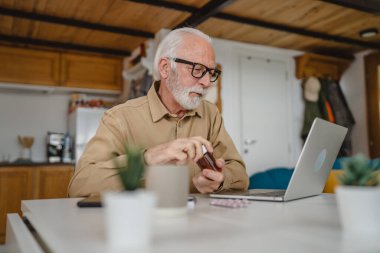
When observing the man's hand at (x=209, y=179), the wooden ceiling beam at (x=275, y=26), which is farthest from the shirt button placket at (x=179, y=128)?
the wooden ceiling beam at (x=275, y=26)

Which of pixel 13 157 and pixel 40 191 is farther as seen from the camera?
pixel 13 157

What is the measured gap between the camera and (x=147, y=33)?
140 inches

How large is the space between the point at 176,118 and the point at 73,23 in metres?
2.22

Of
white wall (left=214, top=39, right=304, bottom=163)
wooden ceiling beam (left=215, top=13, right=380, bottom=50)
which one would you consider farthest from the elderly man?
white wall (left=214, top=39, right=304, bottom=163)

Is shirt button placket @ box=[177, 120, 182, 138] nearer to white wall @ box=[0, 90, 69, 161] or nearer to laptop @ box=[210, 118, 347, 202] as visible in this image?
laptop @ box=[210, 118, 347, 202]

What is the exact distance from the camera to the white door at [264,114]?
3.91 meters

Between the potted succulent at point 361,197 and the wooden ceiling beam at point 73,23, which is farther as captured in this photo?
the wooden ceiling beam at point 73,23

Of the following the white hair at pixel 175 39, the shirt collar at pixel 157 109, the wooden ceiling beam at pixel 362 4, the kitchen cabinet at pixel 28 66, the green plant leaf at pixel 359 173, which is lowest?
the green plant leaf at pixel 359 173

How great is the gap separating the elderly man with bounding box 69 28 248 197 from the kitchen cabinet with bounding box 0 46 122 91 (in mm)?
2693

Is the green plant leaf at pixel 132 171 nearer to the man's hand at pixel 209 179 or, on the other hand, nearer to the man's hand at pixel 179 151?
the man's hand at pixel 179 151

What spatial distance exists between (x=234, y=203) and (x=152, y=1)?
230 cm

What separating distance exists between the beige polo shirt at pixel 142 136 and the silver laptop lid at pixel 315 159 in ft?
0.98

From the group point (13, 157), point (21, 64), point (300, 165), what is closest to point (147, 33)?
point (21, 64)

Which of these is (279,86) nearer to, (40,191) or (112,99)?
(112,99)
